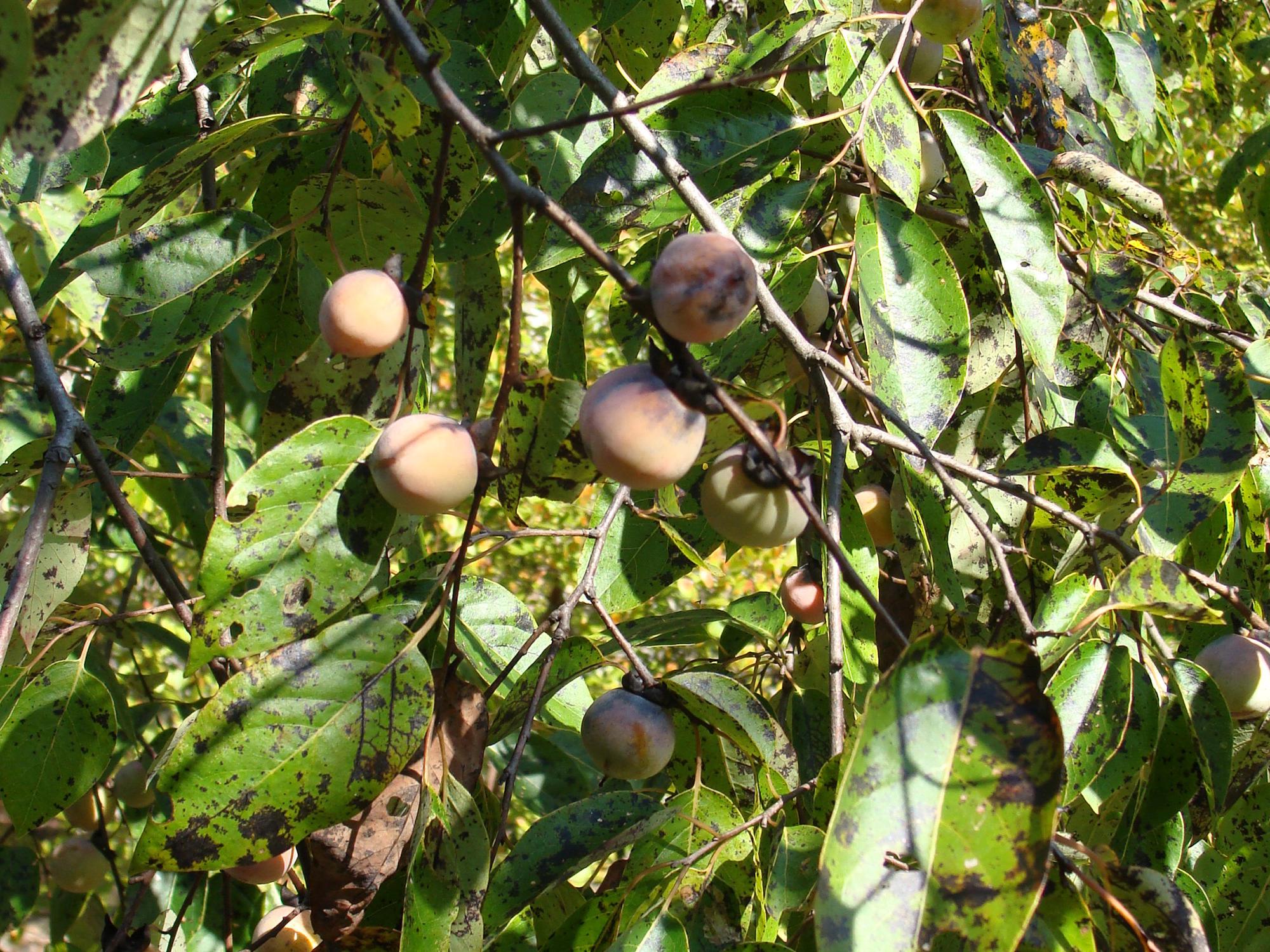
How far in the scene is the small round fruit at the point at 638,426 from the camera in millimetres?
651

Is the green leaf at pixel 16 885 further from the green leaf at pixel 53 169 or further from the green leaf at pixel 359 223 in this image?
the green leaf at pixel 359 223

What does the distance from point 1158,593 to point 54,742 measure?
1109 millimetres

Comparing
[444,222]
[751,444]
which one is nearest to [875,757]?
[751,444]

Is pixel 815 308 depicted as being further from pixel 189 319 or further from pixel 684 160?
pixel 189 319

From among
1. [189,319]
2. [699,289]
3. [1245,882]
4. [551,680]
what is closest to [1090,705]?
[1245,882]

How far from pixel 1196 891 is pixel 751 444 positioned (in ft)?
2.19

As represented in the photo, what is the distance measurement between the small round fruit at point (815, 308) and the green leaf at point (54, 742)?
96cm

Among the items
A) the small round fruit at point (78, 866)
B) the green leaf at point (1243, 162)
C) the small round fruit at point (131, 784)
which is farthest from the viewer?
the green leaf at point (1243, 162)

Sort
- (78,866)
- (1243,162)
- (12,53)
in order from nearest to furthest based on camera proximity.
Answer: (12,53)
(78,866)
(1243,162)

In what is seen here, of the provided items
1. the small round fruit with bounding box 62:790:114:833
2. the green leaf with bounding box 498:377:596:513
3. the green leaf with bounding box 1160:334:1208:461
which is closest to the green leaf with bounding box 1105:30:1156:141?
the green leaf with bounding box 1160:334:1208:461

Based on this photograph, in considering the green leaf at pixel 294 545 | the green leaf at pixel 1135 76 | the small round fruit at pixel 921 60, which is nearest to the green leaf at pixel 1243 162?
the green leaf at pixel 1135 76

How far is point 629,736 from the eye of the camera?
3.29 ft

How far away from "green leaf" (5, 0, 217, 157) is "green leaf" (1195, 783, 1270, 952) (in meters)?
1.19

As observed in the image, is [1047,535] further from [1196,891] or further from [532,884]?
[532,884]
